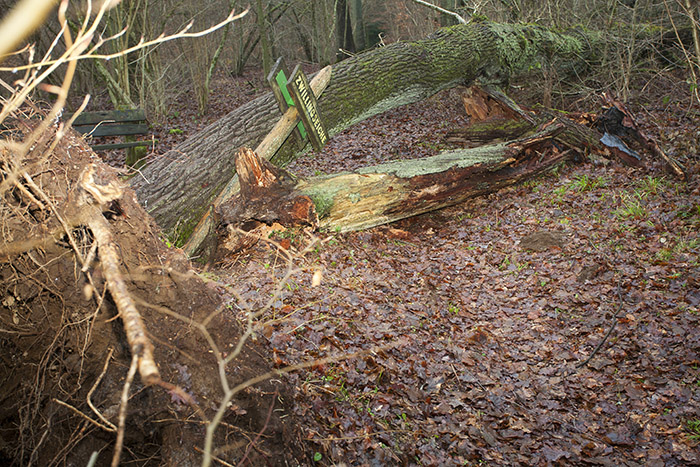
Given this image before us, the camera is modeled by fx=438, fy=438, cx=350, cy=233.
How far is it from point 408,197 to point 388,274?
1567 millimetres

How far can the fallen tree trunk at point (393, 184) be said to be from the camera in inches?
217

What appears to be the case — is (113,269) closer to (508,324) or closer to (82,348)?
(82,348)

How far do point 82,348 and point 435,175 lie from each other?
5.53 m

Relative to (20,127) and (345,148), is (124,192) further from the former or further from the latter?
(345,148)

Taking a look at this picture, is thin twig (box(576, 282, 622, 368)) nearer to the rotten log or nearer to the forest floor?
the forest floor

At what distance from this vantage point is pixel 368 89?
24.4 feet

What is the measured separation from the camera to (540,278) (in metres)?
5.43

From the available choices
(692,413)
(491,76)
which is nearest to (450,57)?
(491,76)

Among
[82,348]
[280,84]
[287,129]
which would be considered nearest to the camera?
[82,348]

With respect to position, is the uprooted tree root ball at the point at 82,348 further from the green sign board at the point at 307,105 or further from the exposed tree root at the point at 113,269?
the green sign board at the point at 307,105

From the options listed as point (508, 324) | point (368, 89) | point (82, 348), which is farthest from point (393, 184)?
point (82, 348)

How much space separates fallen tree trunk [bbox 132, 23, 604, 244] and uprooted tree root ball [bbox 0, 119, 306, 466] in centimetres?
215

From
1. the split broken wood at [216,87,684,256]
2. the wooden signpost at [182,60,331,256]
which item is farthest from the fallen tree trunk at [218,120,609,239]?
the wooden signpost at [182,60,331,256]

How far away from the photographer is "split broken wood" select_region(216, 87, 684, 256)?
555 centimetres
